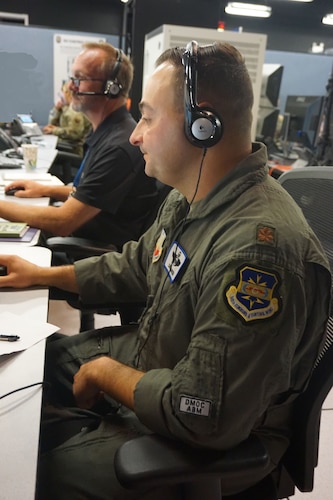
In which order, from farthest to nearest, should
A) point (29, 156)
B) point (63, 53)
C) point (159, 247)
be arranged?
1. point (63, 53)
2. point (29, 156)
3. point (159, 247)

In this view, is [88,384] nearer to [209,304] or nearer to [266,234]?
[209,304]

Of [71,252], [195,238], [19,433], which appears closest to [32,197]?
[71,252]

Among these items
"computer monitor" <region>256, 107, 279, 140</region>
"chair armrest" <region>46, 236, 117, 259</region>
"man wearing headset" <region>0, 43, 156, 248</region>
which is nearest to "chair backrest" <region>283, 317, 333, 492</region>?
"chair armrest" <region>46, 236, 117, 259</region>

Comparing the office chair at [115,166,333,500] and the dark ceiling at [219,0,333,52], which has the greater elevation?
the dark ceiling at [219,0,333,52]

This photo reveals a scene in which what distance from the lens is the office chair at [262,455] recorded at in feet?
2.09

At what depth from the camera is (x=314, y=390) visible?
0.81 metres

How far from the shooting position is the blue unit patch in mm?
681

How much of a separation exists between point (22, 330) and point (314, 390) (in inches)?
23.6

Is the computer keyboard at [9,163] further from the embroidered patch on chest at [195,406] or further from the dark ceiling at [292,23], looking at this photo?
the dark ceiling at [292,23]

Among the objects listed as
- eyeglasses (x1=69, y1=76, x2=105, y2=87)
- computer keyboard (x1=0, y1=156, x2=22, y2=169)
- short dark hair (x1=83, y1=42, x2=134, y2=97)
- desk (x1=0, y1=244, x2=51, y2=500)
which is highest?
short dark hair (x1=83, y1=42, x2=134, y2=97)

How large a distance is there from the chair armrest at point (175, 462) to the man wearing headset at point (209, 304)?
0.06ft

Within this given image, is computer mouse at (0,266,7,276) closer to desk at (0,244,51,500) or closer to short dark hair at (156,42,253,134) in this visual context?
desk at (0,244,51,500)

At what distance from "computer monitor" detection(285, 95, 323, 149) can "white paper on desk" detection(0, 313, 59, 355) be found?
133 inches

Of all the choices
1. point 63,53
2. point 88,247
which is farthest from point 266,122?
point 63,53
